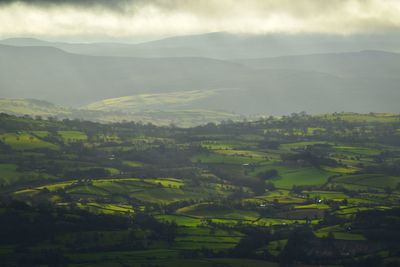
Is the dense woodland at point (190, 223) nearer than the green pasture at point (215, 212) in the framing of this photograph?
Yes

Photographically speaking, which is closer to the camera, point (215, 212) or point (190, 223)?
point (190, 223)

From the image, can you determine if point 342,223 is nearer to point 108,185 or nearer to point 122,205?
point 122,205

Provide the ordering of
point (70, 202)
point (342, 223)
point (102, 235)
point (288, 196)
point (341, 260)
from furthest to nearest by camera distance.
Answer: point (288, 196), point (70, 202), point (342, 223), point (102, 235), point (341, 260)

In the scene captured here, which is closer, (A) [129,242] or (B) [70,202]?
(A) [129,242]

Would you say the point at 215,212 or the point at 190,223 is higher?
the point at 215,212

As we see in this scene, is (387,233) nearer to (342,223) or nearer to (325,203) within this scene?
(342,223)

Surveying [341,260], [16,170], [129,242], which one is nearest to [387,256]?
[341,260]

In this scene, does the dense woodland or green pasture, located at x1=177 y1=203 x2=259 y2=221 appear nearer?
the dense woodland

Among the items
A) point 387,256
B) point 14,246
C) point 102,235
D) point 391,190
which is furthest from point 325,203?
point 14,246

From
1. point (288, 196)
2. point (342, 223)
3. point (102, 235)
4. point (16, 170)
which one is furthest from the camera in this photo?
point (16, 170)
